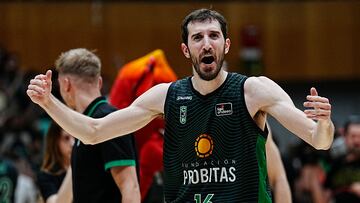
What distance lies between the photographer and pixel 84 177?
5699 mm

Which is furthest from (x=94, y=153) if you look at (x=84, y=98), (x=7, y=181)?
(x=7, y=181)

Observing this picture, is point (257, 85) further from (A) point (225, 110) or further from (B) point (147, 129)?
(B) point (147, 129)

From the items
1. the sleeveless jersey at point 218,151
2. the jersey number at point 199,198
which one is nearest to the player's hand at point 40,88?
the sleeveless jersey at point 218,151

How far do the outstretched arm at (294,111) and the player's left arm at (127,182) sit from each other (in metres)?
1.02

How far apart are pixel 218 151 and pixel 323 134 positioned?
0.60 metres

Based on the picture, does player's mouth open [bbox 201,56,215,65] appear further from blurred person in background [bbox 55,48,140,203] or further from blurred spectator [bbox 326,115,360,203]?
blurred spectator [bbox 326,115,360,203]

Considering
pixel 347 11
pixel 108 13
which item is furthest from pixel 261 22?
pixel 108 13

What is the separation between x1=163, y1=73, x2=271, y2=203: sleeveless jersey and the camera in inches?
190

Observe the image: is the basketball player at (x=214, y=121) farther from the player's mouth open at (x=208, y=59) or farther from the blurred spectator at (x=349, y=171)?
the blurred spectator at (x=349, y=171)

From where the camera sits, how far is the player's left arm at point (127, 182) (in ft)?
18.0

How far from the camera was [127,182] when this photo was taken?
18.2 feet

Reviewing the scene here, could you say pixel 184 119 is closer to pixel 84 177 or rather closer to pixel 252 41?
pixel 84 177

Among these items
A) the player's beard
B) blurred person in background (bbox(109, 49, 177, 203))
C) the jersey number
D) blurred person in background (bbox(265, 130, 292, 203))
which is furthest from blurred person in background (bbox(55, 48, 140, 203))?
blurred person in background (bbox(109, 49, 177, 203))

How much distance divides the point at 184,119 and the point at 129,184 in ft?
2.46
